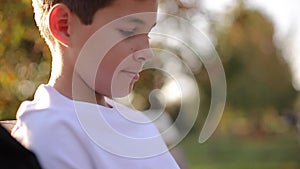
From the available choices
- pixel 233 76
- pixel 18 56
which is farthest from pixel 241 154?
pixel 18 56

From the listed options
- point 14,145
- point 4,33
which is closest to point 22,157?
point 14,145

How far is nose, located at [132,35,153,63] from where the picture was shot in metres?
1.25

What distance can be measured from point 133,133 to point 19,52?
2.08m

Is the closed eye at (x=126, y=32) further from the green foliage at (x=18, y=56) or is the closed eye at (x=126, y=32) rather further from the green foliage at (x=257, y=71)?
the green foliage at (x=257, y=71)

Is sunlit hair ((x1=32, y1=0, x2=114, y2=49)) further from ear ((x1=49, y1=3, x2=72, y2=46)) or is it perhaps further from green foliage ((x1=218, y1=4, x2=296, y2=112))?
green foliage ((x1=218, y1=4, x2=296, y2=112))

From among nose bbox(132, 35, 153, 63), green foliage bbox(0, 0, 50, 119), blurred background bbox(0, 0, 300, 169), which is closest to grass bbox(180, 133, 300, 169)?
blurred background bbox(0, 0, 300, 169)

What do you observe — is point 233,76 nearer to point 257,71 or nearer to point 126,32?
point 257,71

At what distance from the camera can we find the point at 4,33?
306 centimetres

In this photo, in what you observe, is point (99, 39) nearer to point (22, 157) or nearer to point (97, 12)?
point (97, 12)

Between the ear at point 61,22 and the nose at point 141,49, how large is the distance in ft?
0.36

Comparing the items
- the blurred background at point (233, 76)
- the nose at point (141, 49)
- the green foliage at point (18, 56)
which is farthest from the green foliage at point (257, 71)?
the nose at point (141, 49)

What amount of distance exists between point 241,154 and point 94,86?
70.1 feet

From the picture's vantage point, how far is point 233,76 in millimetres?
27797

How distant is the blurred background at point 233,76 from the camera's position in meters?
3.13
